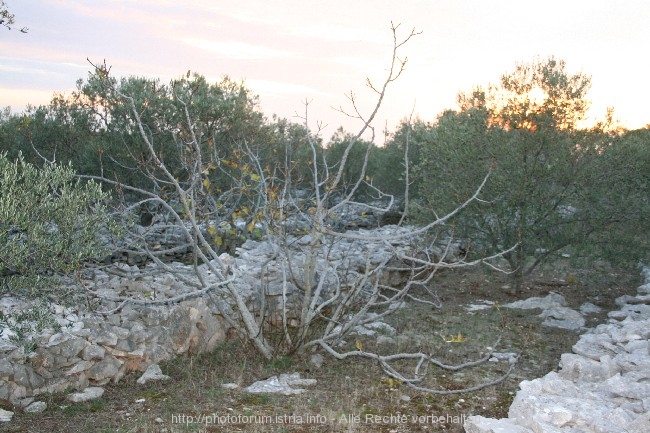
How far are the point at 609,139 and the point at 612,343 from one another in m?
6.34

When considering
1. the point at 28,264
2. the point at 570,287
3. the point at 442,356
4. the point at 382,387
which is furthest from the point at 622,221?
the point at 28,264

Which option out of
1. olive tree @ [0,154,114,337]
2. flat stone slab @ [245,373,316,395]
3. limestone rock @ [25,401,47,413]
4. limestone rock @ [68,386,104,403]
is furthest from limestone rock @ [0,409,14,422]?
flat stone slab @ [245,373,316,395]

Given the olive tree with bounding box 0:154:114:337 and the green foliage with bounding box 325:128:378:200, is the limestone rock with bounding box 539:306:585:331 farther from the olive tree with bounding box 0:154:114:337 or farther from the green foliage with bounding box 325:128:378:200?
the green foliage with bounding box 325:128:378:200

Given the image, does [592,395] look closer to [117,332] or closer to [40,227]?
[40,227]

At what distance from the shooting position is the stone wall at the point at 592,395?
6262 mm

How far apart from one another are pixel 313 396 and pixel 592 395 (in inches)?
141

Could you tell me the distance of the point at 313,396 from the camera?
827cm

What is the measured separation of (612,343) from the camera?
9.45m

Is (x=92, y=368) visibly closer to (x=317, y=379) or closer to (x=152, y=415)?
(x=152, y=415)

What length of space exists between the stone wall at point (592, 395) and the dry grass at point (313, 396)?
86 centimetres

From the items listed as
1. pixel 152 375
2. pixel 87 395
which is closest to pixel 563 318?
pixel 152 375

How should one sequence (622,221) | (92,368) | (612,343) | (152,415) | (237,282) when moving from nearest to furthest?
1. (152,415)
2. (92,368)
3. (612,343)
4. (237,282)
5. (622,221)

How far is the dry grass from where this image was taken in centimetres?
729

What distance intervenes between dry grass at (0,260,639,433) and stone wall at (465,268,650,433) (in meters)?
0.86
